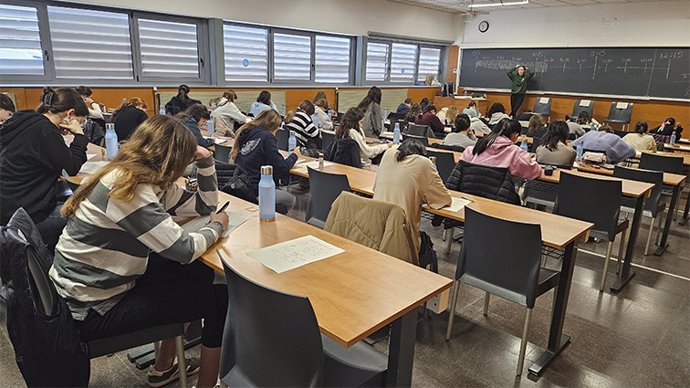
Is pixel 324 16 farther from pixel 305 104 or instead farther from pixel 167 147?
pixel 167 147

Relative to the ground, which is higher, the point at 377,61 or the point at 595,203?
the point at 377,61

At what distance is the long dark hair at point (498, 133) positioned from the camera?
10.9ft

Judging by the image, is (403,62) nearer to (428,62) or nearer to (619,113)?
(428,62)

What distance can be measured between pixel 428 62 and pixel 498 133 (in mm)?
9665

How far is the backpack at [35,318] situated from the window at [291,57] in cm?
801

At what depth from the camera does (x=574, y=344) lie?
255 cm

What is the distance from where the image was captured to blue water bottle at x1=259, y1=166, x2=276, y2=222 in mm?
2137

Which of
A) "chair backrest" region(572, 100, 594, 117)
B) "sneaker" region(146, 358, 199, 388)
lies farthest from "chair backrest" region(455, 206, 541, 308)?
"chair backrest" region(572, 100, 594, 117)

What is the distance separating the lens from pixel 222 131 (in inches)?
226

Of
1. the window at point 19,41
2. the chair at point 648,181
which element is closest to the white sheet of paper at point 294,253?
the chair at point 648,181

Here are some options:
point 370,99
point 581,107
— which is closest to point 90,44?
point 370,99

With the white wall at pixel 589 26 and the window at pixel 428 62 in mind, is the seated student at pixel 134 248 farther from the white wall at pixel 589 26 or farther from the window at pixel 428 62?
the window at pixel 428 62

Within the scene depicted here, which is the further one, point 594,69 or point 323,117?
point 594,69

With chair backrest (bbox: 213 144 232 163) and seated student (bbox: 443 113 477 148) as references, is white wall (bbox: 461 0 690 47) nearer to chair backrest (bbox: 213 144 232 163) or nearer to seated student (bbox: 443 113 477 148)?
seated student (bbox: 443 113 477 148)
